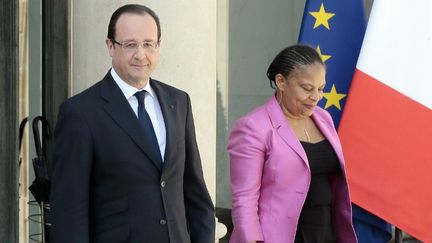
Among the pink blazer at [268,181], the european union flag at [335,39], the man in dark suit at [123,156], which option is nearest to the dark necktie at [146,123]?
the man in dark suit at [123,156]

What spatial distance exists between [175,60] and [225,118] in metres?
3.01

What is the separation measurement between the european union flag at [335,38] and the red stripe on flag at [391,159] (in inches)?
9.2

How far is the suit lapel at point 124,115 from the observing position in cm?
328

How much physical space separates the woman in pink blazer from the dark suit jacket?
2.85 ft

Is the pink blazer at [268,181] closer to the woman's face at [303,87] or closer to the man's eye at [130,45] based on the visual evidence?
the woman's face at [303,87]

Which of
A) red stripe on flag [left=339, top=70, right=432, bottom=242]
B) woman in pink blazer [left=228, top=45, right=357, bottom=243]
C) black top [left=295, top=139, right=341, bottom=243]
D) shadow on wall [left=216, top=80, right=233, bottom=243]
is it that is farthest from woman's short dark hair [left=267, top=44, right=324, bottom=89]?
shadow on wall [left=216, top=80, right=233, bottom=243]

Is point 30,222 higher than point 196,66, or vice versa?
point 196,66

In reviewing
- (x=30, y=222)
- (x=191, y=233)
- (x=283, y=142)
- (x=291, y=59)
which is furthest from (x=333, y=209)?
(x=30, y=222)

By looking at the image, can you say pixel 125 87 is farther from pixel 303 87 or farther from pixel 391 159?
pixel 391 159

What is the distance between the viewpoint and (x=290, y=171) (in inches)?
164

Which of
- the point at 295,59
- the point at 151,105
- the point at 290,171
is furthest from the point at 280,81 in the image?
the point at 151,105

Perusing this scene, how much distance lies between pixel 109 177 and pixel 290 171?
3.74 ft

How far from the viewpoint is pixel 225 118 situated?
782 centimetres

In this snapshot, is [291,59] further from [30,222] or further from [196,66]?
[30,222]
